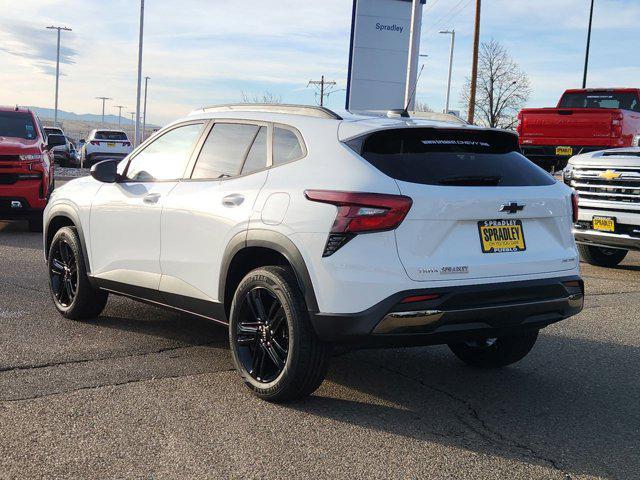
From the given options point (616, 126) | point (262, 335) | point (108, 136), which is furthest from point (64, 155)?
point (262, 335)

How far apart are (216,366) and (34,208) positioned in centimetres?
805

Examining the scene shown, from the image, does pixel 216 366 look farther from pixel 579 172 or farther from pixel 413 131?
pixel 579 172

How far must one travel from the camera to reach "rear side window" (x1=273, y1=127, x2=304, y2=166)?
4605 millimetres

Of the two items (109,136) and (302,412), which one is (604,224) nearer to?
(302,412)

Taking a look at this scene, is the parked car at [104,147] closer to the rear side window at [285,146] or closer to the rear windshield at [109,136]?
the rear windshield at [109,136]

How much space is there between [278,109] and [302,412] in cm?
190

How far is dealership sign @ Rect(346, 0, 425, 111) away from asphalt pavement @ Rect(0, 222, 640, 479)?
42.0ft

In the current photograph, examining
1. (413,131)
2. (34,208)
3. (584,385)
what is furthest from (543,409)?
(34,208)

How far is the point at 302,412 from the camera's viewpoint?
173 inches

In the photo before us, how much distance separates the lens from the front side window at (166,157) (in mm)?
5455

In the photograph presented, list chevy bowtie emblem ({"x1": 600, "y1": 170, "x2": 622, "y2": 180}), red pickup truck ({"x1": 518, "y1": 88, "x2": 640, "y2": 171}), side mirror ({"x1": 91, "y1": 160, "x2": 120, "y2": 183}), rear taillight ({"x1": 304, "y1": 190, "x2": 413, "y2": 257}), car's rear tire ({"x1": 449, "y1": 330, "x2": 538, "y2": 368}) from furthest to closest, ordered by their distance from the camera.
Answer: red pickup truck ({"x1": 518, "y1": 88, "x2": 640, "y2": 171})
chevy bowtie emblem ({"x1": 600, "y1": 170, "x2": 622, "y2": 180})
side mirror ({"x1": 91, "y1": 160, "x2": 120, "y2": 183})
car's rear tire ({"x1": 449, "y1": 330, "x2": 538, "y2": 368})
rear taillight ({"x1": 304, "y1": 190, "x2": 413, "y2": 257})

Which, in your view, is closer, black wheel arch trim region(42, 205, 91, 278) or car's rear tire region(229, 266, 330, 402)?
car's rear tire region(229, 266, 330, 402)

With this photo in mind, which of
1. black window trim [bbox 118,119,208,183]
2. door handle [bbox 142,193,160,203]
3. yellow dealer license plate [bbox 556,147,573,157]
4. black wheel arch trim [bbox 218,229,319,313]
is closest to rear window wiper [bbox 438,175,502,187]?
black wheel arch trim [bbox 218,229,319,313]

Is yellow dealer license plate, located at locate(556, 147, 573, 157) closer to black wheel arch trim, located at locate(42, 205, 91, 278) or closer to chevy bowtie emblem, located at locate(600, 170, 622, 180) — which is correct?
chevy bowtie emblem, located at locate(600, 170, 622, 180)
